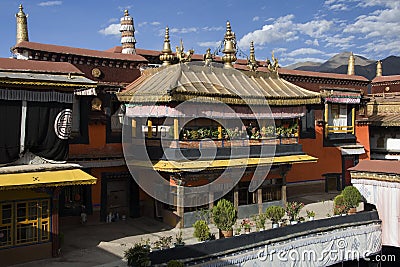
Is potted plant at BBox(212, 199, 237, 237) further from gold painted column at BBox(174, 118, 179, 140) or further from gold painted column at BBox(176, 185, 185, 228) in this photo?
gold painted column at BBox(174, 118, 179, 140)

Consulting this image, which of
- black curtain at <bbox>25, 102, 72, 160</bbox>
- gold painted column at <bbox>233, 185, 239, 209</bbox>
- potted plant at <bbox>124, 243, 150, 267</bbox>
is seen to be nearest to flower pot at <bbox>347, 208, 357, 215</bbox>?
gold painted column at <bbox>233, 185, 239, 209</bbox>

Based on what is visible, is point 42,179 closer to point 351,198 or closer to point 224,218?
point 224,218

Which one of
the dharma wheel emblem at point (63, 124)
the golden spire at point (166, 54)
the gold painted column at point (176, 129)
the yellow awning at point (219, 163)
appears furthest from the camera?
the golden spire at point (166, 54)

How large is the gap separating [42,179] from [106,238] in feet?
15.0

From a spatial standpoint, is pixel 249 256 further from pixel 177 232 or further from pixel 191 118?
pixel 191 118

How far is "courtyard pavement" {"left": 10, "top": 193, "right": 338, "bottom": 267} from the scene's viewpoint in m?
15.1

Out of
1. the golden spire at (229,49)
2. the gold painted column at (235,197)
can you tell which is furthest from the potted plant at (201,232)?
the golden spire at (229,49)

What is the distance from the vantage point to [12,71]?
15.8 m

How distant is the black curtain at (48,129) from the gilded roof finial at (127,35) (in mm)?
10474

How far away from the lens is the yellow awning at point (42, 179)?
14172 millimetres

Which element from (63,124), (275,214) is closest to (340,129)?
(275,214)

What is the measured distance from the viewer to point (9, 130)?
15.1 m

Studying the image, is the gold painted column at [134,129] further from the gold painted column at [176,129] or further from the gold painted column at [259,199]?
the gold painted column at [259,199]

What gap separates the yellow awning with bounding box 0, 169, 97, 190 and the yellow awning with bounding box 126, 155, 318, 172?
4125 mm
